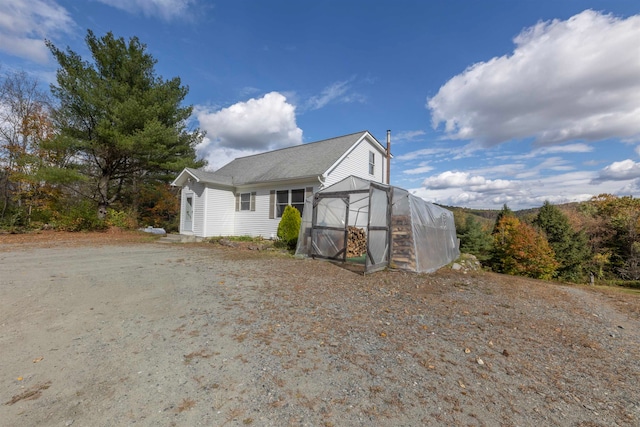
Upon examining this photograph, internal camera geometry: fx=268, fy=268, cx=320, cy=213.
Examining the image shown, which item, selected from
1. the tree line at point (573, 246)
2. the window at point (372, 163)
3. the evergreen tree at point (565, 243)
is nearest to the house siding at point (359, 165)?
the window at point (372, 163)

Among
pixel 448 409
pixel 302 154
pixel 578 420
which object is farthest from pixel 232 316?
pixel 302 154

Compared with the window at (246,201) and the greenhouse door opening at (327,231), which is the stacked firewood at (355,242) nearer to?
the greenhouse door opening at (327,231)

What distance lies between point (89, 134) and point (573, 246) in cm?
2781

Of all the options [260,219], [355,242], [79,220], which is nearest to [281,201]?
[260,219]

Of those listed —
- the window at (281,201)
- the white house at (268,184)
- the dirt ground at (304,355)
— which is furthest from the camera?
the window at (281,201)

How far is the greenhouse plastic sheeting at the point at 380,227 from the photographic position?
7.14m

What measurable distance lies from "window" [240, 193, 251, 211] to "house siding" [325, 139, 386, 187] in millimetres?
4678

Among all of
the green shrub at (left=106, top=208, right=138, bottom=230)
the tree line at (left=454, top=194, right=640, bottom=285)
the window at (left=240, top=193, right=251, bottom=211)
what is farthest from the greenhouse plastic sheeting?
the green shrub at (left=106, top=208, right=138, bottom=230)

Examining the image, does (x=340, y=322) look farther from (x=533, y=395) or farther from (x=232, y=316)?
(x=533, y=395)

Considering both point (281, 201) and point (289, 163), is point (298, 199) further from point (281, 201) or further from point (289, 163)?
point (289, 163)

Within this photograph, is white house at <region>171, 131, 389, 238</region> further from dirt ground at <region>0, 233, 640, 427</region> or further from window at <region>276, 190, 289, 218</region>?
dirt ground at <region>0, 233, 640, 427</region>

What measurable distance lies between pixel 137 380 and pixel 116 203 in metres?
19.2

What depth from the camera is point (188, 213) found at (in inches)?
554

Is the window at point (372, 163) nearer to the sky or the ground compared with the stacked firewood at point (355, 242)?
nearer to the sky
